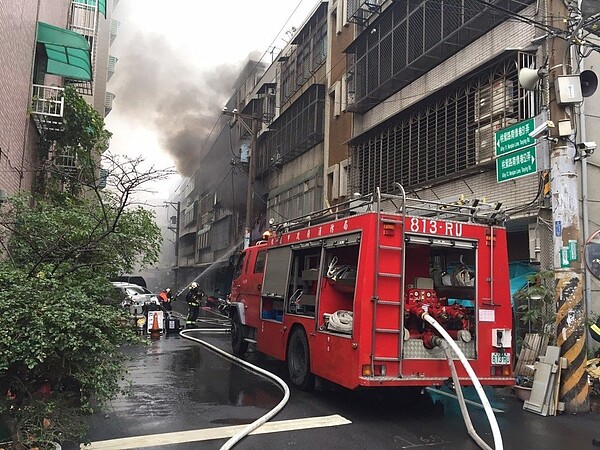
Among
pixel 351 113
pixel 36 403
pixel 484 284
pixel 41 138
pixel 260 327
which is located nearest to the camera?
pixel 36 403

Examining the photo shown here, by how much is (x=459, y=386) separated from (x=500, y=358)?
1.14 m

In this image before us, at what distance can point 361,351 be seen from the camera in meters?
6.00

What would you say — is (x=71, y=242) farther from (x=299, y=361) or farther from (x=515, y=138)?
(x=515, y=138)

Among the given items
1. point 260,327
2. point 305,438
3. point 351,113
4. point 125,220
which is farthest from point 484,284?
point 351,113

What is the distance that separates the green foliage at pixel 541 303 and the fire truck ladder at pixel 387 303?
9.78 feet

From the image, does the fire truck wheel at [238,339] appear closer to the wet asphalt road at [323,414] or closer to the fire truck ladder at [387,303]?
the wet asphalt road at [323,414]

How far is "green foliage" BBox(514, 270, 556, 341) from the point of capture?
808 cm

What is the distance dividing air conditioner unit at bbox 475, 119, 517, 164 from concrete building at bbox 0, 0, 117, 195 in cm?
907

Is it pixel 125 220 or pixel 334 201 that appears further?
pixel 334 201

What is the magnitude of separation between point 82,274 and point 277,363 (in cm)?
573

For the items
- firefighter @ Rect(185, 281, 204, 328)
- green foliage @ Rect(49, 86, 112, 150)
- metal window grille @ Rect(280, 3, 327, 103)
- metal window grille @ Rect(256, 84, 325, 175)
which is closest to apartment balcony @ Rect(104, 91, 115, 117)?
metal window grille @ Rect(256, 84, 325, 175)

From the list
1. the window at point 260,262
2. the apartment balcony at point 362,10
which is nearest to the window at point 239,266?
the window at point 260,262

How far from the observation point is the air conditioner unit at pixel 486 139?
11039 millimetres

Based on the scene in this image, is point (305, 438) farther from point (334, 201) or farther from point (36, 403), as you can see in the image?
point (334, 201)
